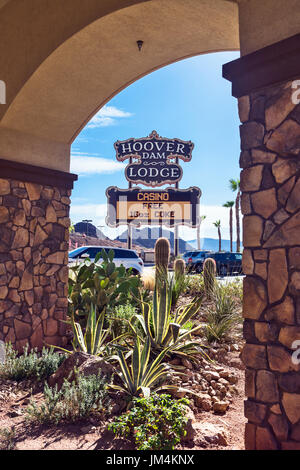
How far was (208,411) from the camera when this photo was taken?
4625 mm

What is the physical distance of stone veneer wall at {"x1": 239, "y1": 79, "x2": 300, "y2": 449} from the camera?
322 cm

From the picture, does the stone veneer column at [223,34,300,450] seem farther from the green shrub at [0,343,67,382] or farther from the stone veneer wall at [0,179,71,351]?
the stone veneer wall at [0,179,71,351]

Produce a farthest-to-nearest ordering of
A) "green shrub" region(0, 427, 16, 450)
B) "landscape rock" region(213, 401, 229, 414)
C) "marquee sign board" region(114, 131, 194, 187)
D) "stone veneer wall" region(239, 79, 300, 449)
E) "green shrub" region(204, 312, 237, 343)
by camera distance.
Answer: "marquee sign board" region(114, 131, 194, 187), "green shrub" region(204, 312, 237, 343), "landscape rock" region(213, 401, 229, 414), "green shrub" region(0, 427, 16, 450), "stone veneer wall" region(239, 79, 300, 449)

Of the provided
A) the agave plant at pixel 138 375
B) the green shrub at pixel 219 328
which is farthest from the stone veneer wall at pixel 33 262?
the green shrub at pixel 219 328

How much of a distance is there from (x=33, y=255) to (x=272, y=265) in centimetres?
434

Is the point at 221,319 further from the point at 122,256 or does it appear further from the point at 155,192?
the point at 155,192

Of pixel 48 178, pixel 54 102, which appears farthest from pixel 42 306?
pixel 54 102

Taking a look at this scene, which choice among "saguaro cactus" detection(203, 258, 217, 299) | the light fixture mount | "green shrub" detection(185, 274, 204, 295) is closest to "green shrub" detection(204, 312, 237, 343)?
"saguaro cactus" detection(203, 258, 217, 299)

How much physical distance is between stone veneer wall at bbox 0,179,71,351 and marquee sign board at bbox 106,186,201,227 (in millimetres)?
24389

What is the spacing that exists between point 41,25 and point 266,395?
5339mm

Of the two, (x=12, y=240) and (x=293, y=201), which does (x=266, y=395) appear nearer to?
(x=293, y=201)

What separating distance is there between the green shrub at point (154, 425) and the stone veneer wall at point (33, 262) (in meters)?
3.15

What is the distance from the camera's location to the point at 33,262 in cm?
659

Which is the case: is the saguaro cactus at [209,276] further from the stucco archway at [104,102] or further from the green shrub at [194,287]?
the stucco archway at [104,102]
